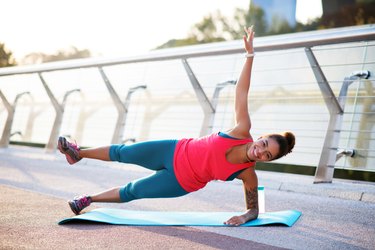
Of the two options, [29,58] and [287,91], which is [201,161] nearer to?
[287,91]

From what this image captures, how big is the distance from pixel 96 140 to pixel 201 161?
513cm

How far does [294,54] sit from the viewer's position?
19.0 ft

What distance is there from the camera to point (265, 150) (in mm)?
2773

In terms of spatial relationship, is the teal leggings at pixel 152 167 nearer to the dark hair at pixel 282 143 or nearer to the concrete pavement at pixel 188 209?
the concrete pavement at pixel 188 209

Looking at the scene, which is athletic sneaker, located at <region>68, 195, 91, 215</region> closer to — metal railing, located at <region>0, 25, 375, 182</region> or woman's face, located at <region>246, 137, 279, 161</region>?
woman's face, located at <region>246, 137, 279, 161</region>

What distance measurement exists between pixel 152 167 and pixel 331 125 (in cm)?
217

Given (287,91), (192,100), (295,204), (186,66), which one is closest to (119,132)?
(192,100)

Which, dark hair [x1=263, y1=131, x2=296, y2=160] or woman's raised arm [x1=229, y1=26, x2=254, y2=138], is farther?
woman's raised arm [x1=229, y1=26, x2=254, y2=138]

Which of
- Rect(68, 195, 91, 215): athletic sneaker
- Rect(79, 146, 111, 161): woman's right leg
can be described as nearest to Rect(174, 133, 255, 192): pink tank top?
→ Rect(79, 146, 111, 161): woman's right leg

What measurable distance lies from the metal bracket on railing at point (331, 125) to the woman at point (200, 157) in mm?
1582

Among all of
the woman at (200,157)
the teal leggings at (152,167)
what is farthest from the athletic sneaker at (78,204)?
the teal leggings at (152,167)

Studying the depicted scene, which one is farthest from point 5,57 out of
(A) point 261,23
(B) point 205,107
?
(B) point 205,107

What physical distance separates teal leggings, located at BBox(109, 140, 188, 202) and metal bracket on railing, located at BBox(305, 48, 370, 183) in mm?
1921

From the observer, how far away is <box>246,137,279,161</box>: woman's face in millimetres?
2764
